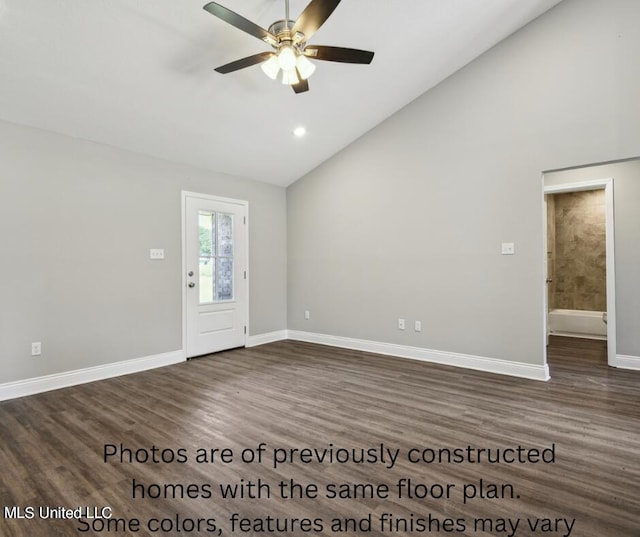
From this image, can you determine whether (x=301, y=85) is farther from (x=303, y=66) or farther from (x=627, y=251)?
(x=627, y=251)

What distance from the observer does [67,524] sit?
1.65 metres

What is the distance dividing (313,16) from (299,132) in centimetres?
235

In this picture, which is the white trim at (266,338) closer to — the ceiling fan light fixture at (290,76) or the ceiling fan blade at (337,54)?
the ceiling fan light fixture at (290,76)

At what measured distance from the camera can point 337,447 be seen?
2.32 meters

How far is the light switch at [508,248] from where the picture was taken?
3.80 m

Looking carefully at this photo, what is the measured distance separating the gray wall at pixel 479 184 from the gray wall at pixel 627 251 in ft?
0.10

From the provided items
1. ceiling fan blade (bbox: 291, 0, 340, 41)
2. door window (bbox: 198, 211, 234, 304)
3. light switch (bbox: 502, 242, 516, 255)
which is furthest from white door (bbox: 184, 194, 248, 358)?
light switch (bbox: 502, 242, 516, 255)

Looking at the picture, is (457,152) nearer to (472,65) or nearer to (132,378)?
(472,65)

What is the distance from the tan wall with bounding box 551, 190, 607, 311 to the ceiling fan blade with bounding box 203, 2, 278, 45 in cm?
617

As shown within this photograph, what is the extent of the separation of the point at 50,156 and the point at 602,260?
7957 mm

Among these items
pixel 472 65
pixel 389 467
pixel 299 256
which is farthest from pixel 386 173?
pixel 389 467

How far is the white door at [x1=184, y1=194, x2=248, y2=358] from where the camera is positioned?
181 inches

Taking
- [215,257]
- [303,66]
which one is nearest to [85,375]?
[215,257]

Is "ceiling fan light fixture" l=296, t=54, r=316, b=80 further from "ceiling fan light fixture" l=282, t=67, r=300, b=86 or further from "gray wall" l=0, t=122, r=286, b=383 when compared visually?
"gray wall" l=0, t=122, r=286, b=383
